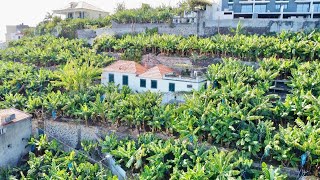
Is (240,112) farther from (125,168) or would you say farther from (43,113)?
(43,113)

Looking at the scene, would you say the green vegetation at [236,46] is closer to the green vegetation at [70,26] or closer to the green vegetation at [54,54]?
the green vegetation at [54,54]

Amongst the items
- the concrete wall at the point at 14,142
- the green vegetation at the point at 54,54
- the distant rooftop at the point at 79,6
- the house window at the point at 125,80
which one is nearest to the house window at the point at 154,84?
the house window at the point at 125,80

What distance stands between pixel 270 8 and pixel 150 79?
19.6 m

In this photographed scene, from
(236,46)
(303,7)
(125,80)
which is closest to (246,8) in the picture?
(303,7)

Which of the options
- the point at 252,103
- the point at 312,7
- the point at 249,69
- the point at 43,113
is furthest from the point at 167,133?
the point at 312,7

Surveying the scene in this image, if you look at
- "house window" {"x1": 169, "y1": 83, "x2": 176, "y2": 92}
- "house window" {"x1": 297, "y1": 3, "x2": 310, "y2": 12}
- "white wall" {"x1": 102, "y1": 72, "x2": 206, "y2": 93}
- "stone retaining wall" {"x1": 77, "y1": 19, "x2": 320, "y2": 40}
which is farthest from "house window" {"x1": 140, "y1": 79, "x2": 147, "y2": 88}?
"house window" {"x1": 297, "y1": 3, "x2": 310, "y2": 12}

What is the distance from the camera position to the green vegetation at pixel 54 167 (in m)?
16.0

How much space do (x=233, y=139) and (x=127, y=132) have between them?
264 inches

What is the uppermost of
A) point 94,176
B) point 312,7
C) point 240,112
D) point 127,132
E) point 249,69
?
point 312,7

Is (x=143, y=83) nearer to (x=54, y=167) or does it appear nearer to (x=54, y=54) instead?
(x=54, y=167)

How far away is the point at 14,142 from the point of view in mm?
18328

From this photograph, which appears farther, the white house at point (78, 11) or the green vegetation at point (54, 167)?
the white house at point (78, 11)

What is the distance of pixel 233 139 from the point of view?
53.0 ft

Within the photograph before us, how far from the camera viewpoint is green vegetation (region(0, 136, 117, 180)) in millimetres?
15977
